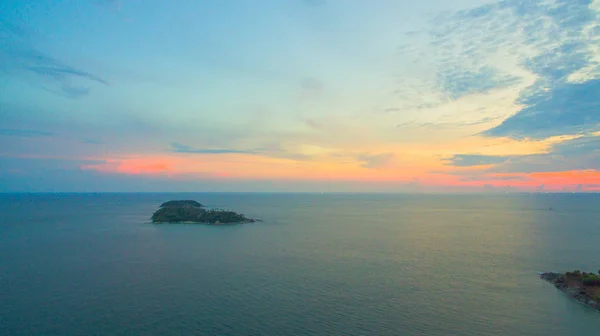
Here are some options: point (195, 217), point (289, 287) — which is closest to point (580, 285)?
point (289, 287)

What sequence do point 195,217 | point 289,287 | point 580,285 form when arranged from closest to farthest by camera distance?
1. point 580,285
2. point 289,287
3. point 195,217

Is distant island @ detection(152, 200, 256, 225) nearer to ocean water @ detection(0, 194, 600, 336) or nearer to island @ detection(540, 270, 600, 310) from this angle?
ocean water @ detection(0, 194, 600, 336)

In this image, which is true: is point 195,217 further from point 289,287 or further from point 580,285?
point 580,285

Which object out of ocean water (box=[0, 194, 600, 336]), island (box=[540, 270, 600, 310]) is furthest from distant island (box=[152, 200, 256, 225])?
island (box=[540, 270, 600, 310])

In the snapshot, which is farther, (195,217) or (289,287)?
(195,217)

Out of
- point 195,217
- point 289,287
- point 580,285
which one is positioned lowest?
point 289,287

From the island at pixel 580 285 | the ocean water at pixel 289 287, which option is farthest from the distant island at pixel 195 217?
the island at pixel 580 285

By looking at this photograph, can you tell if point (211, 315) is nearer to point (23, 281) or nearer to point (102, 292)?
point (102, 292)

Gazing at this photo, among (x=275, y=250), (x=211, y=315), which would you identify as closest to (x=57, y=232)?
(x=275, y=250)

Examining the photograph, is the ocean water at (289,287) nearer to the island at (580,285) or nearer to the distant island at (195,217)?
the island at (580,285)
